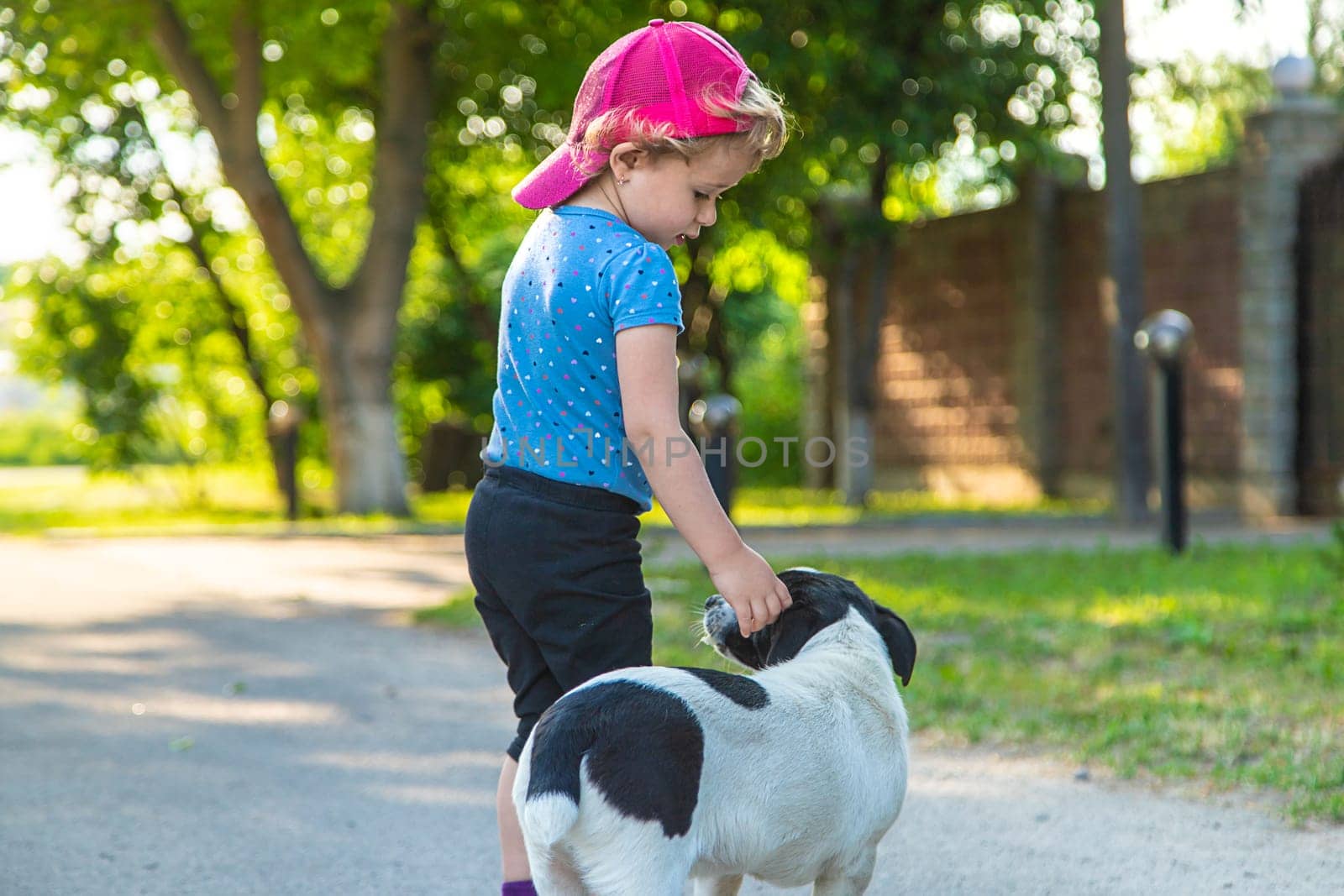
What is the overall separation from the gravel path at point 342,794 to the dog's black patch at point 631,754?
1.24 metres

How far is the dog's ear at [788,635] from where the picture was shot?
8.27 ft

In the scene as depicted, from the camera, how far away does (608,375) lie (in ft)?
8.18

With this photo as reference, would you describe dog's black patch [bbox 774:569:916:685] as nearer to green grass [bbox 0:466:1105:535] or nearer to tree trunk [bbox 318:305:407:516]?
green grass [bbox 0:466:1105:535]

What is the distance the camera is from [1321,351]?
12133 millimetres

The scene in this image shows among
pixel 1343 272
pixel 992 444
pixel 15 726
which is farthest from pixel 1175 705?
pixel 992 444

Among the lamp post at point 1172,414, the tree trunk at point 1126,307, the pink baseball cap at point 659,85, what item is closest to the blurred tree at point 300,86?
the tree trunk at point 1126,307

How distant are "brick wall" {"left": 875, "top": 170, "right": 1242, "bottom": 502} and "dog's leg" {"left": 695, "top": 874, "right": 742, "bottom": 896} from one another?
1159 cm

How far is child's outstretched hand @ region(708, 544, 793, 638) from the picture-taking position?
2359mm

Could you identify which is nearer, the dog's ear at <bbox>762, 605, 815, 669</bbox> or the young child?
the young child

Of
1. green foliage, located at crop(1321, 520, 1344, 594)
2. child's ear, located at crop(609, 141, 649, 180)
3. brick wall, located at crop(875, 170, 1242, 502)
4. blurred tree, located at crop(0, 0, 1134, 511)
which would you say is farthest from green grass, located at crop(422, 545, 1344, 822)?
blurred tree, located at crop(0, 0, 1134, 511)

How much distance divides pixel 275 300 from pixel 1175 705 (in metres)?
20.2

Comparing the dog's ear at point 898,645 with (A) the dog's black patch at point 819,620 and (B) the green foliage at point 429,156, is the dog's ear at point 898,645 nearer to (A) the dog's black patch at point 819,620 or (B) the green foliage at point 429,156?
(A) the dog's black patch at point 819,620

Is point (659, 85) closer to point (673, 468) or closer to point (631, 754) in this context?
point (673, 468)

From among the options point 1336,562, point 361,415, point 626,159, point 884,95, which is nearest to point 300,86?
point 361,415
